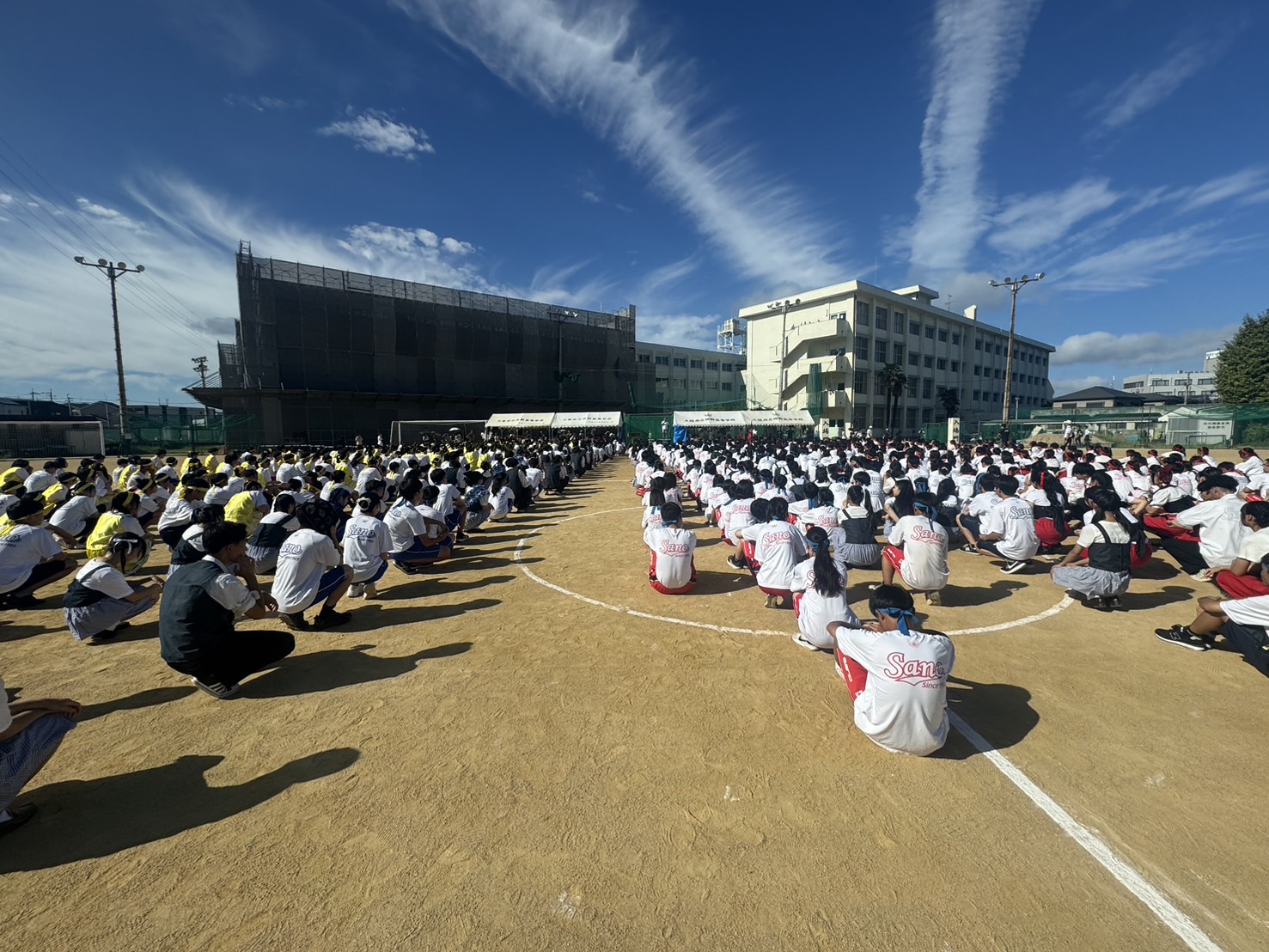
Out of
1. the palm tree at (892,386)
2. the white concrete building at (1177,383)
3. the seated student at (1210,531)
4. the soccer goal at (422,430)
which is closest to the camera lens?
the seated student at (1210,531)

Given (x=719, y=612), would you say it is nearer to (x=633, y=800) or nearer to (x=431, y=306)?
(x=633, y=800)

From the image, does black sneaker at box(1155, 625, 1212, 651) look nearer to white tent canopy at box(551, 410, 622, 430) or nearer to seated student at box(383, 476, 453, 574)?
seated student at box(383, 476, 453, 574)

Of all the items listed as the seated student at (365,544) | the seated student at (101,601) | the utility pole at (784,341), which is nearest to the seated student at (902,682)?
the seated student at (365,544)

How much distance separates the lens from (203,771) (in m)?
3.53

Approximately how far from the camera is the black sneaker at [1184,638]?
206 inches

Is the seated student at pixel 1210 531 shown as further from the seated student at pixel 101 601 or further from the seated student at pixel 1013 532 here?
the seated student at pixel 101 601

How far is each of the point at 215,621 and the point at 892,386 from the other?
57.0 meters

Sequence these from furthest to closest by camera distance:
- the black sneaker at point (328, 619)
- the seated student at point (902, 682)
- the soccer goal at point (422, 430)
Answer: the soccer goal at point (422, 430) < the black sneaker at point (328, 619) < the seated student at point (902, 682)

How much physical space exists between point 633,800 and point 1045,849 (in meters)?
2.25

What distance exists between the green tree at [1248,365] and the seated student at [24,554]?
176ft

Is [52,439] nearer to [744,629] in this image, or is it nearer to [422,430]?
[422,430]

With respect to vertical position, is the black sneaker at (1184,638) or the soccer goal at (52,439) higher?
the soccer goal at (52,439)

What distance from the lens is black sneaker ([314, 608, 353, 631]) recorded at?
5.98 metres

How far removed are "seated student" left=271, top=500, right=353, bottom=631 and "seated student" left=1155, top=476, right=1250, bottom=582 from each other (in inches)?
422
